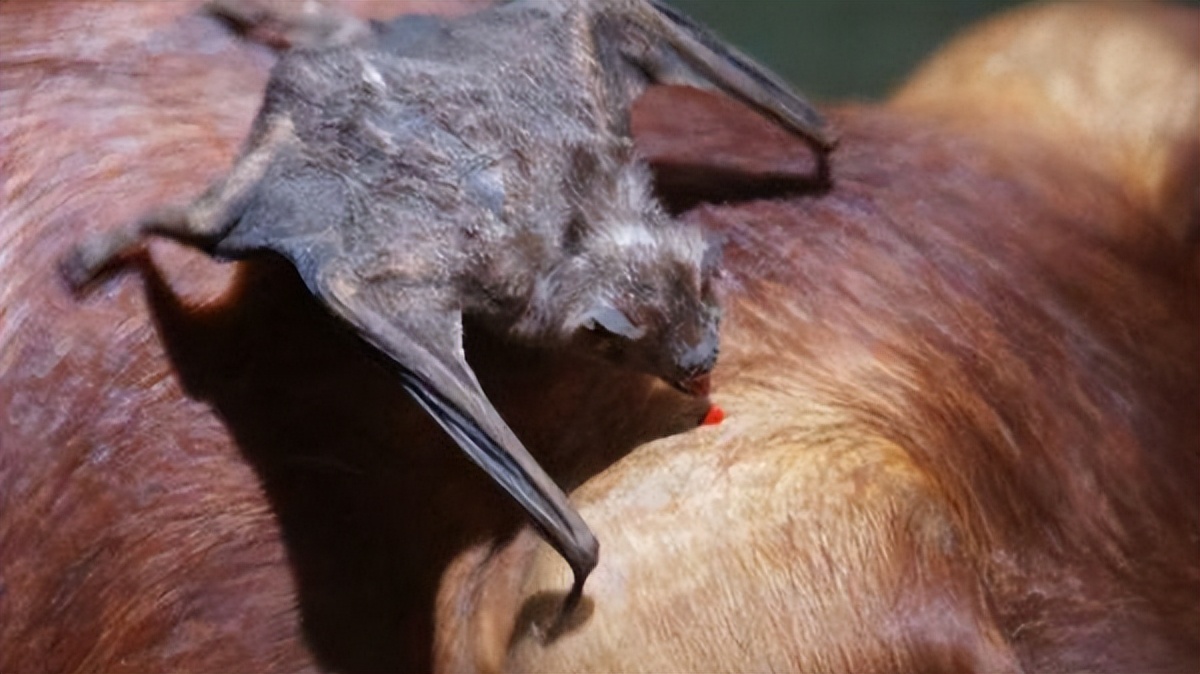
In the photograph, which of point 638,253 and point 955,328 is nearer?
point 638,253

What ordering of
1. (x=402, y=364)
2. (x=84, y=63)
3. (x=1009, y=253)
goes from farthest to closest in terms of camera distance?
(x=1009, y=253), (x=84, y=63), (x=402, y=364)

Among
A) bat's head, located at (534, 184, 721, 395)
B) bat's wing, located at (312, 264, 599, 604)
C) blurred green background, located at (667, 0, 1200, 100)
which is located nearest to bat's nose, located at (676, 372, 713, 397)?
bat's head, located at (534, 184, 721, 395)

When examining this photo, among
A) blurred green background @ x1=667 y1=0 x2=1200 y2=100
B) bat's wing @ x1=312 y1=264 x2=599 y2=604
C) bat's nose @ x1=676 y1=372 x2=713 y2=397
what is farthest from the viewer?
blurred green background @ x1=667 y1=0 x2=1200 y2=100

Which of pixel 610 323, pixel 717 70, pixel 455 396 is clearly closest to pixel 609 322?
pixel 610 323

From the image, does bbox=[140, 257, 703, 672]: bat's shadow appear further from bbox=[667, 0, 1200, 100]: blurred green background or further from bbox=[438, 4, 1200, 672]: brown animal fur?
bbox=[667, 0, 1200, 100]: blurred green background

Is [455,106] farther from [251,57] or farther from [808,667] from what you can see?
[808,667]

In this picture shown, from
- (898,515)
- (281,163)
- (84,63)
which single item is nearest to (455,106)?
(281,163)
